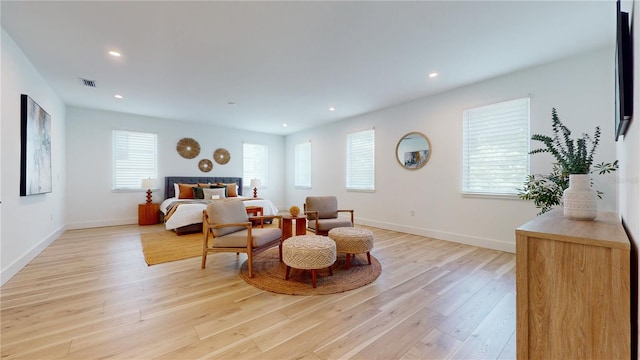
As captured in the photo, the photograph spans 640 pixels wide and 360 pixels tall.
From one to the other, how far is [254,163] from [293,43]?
18.3 ft

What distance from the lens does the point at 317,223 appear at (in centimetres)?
366

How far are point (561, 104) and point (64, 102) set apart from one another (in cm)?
850

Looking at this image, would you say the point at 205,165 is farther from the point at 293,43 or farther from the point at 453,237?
the point at 453,237

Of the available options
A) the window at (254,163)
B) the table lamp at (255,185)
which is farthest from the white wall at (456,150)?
the window at (254,163)

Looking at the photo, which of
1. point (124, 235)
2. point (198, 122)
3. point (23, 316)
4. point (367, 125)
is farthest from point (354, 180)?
point (23, 316)

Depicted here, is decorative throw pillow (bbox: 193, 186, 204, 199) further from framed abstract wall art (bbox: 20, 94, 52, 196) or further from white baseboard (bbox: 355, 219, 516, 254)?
white baseboard (bbox: 355, 219, 516, 254)

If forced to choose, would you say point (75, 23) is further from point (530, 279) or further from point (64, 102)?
point (530, 279)

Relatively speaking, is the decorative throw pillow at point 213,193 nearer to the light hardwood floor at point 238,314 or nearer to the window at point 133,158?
the window at point 133,158

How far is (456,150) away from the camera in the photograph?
13.8 ft

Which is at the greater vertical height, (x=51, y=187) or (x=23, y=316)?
(x=51, y=187)

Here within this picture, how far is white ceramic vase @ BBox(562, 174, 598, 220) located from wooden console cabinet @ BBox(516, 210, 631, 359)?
0.80 feet

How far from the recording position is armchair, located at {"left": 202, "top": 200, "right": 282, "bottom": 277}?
2811mm

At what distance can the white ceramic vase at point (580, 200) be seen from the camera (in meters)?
1.42

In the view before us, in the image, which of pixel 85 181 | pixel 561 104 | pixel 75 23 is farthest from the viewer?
pixel 85 181
